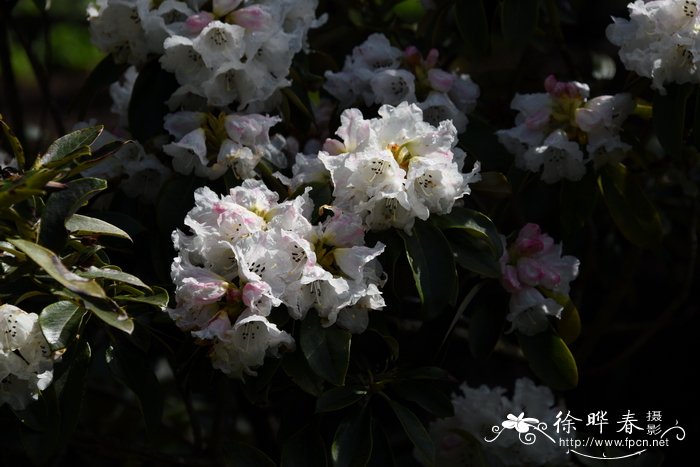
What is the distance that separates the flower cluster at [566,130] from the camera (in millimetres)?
1538

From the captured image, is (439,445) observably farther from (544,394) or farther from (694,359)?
(694,359)

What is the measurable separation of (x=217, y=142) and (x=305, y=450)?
1.58ft

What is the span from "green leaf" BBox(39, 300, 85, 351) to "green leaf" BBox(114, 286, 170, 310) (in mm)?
60

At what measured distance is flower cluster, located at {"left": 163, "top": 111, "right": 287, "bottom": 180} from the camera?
1471mm

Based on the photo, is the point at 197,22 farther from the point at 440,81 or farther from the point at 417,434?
the point at 417,434

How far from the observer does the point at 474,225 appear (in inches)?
54.6

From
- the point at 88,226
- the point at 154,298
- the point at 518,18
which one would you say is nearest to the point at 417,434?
the point at 154,298

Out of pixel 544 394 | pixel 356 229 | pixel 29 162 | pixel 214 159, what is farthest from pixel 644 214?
pixel 29 162

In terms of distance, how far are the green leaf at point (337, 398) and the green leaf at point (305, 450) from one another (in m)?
0.08

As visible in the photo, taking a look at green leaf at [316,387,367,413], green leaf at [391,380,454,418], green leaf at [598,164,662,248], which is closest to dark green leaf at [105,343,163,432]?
green leaf at [316,387,367,413]

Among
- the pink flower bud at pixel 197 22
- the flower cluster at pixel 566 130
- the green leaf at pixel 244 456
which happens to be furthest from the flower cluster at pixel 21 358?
the flower cluster at pixel 566 130

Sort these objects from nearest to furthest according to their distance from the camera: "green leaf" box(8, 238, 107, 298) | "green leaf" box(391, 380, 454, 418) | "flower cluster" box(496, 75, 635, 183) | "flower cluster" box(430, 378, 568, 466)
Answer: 1. "green leaf" box(8, 238, 107, 298)
2. "green leaf" box(391, 380, 454, 418)
3. "flower cluster" box(496, 75, 635, 183)
4. "flower cluster" box(430, 378, 568, 466)

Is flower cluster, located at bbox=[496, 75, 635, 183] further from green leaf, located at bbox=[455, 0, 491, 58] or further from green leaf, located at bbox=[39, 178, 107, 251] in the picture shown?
green leaf, located at bbox=[39, 178, 107, 251]

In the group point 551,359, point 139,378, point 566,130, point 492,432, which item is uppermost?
point 566,130
